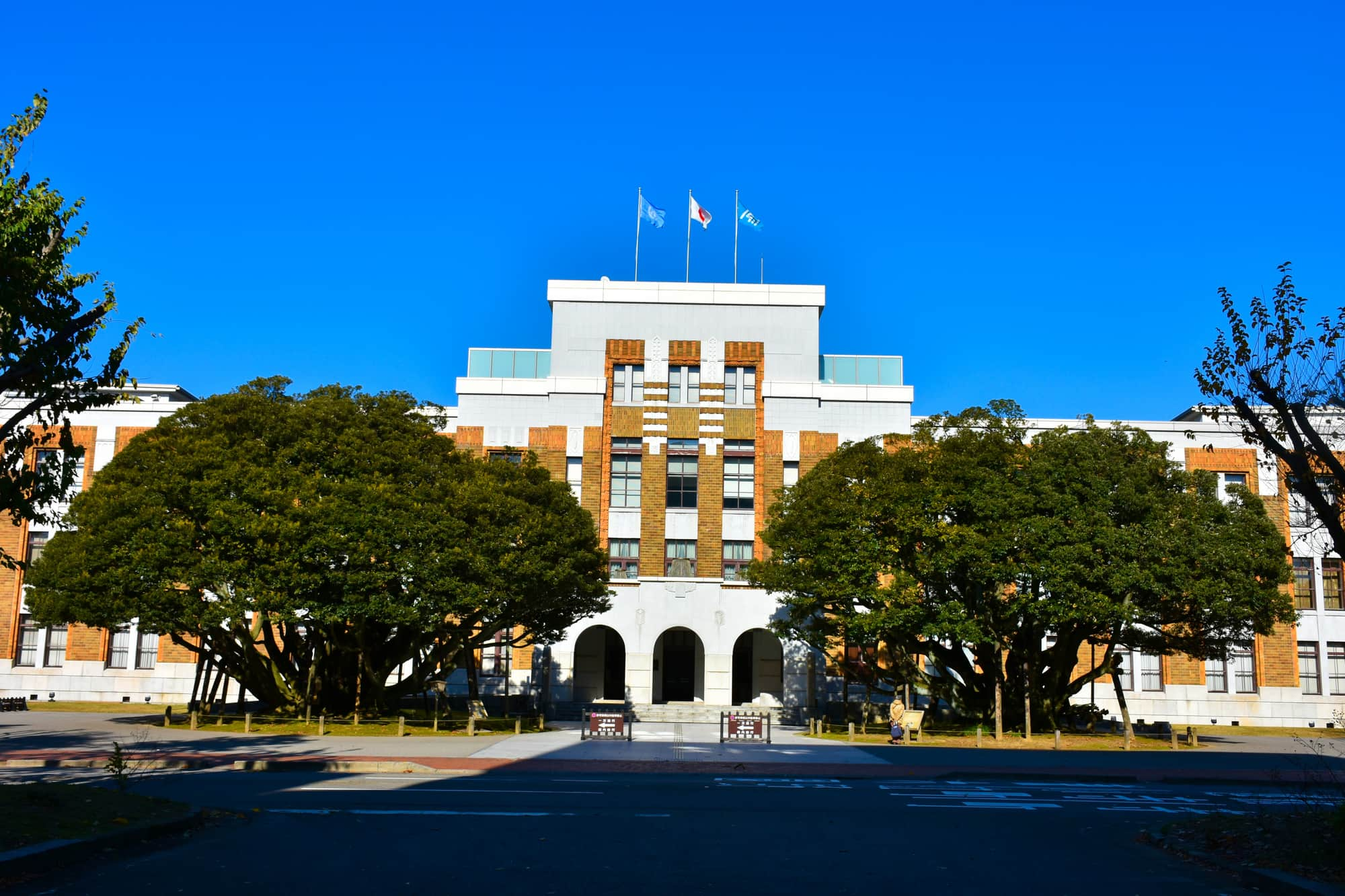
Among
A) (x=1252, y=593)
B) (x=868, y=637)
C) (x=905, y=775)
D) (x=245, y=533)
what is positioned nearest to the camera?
(x=905, y=775)

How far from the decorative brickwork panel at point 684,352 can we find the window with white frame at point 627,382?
1.48m

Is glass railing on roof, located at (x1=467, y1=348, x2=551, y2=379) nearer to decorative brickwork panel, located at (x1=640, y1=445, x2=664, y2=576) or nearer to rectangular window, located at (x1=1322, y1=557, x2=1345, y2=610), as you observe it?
decorative brickwork panel, located at (x1=640, y1=445, x2=664, y2=576)

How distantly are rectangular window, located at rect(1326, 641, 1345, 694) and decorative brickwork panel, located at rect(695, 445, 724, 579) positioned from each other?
87.1ft

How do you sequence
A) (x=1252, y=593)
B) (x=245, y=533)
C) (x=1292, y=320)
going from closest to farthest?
(x=1292, y=320)
(x=245, y=533)
(x=1252, y=593)

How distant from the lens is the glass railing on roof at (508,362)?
5031 cm

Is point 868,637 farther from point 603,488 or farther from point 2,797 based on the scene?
point 2,797

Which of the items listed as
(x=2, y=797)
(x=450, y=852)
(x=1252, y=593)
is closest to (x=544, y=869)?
(x=450, y=852)

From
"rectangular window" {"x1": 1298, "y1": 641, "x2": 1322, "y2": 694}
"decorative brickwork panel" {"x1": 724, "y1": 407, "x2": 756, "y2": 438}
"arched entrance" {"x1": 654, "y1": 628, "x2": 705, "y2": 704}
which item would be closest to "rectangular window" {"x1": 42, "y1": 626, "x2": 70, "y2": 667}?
"arched entrance" {"x1": 654, "y1": 628, "x2": 705, "y2": 704}

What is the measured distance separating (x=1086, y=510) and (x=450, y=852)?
26.7m

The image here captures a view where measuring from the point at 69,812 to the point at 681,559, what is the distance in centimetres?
3557

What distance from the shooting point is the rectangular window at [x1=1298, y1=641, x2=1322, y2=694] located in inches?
1855

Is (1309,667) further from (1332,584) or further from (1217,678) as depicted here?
(1217,678)

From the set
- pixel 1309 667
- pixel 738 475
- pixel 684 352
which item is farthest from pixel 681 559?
pixel 1309 667

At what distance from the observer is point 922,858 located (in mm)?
12727
